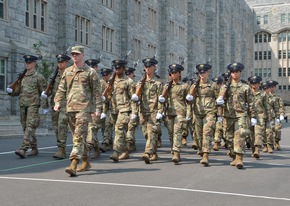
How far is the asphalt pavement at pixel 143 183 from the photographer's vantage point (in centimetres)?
617

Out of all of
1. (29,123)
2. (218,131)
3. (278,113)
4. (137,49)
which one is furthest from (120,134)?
(137,49)

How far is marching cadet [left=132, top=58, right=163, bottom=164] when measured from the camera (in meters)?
9.92

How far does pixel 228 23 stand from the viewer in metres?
60.7

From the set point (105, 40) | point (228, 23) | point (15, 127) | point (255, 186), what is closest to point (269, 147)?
point (255, 186)

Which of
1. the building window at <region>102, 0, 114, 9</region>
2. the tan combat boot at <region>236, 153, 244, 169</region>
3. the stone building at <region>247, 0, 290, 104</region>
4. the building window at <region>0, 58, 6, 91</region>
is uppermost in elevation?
the stone building at <region>247, 0, 290, 104</region>

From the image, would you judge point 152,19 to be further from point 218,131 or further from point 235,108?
point 235,108

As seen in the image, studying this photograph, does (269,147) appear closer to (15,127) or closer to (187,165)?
(187,165)

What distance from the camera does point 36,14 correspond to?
939 inches

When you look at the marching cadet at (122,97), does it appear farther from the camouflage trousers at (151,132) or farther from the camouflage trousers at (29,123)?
the camouflage trousers at (29,123)

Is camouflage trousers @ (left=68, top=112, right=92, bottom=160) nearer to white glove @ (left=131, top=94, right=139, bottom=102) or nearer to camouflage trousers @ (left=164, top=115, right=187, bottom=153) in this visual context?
white glove @ (left=131, top=94, right=139, bottom=102)

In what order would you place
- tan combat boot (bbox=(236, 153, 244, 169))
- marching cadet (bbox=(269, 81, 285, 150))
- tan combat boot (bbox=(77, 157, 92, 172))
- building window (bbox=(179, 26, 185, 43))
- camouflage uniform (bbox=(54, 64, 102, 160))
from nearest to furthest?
camouflage uniform (bbox=(54, 64, 102, 160)) < tan combat boot (bbox=(77, 157, 92, 172)) < tan combat boot (bbox=(236, 153, 244, 169)) < marching cadet (bbox=(269, 81, 285, 150)) < building window (bbox=(179, 26, 185, 43))

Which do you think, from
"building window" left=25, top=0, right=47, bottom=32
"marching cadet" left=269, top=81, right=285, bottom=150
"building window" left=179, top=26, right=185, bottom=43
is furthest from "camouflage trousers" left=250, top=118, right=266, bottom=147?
"building window" left=179, top=26, right=185, bottom=43

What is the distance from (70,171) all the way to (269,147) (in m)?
7.21

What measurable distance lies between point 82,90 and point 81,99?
165mm
